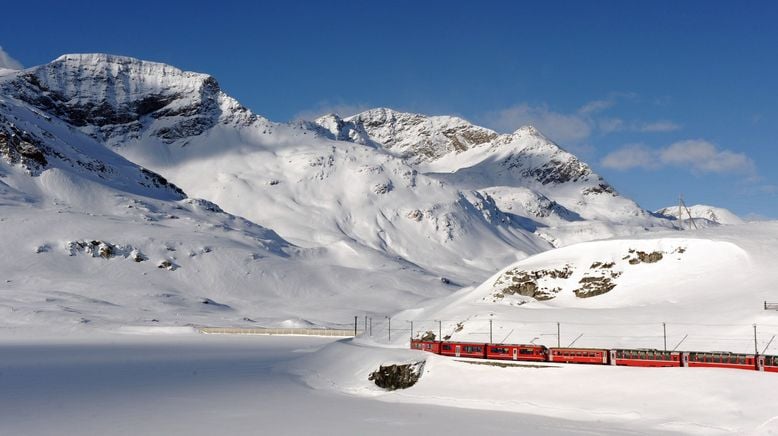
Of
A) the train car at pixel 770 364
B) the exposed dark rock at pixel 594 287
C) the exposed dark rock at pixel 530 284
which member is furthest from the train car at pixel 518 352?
the exposed dark rock at pixel 530 284

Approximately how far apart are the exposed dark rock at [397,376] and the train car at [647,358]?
12.4 m

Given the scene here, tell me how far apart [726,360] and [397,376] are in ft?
66.0

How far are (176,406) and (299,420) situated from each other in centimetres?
732

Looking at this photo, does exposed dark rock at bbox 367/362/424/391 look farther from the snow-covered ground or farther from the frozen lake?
the frozen lake

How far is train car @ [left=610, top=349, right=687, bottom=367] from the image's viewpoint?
148 ft

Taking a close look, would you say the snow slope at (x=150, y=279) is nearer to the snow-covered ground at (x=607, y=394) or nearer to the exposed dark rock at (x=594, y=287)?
the exposed dark rock at (x=594, y=287)

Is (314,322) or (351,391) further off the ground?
(314,322)

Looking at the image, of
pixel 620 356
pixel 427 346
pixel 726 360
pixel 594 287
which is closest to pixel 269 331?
pixel 594 287

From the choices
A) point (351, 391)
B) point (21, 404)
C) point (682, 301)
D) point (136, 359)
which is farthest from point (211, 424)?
point (682, 301)

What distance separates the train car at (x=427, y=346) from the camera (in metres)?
58.5

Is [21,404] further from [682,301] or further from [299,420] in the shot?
[682,301]

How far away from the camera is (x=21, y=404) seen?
39500mm

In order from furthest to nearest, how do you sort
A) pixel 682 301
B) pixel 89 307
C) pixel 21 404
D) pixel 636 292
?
pixel 89 307
pixel 636 292
pixel 682 301
pixel 21 404

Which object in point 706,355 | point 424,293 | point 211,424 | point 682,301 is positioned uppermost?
point 424,293
